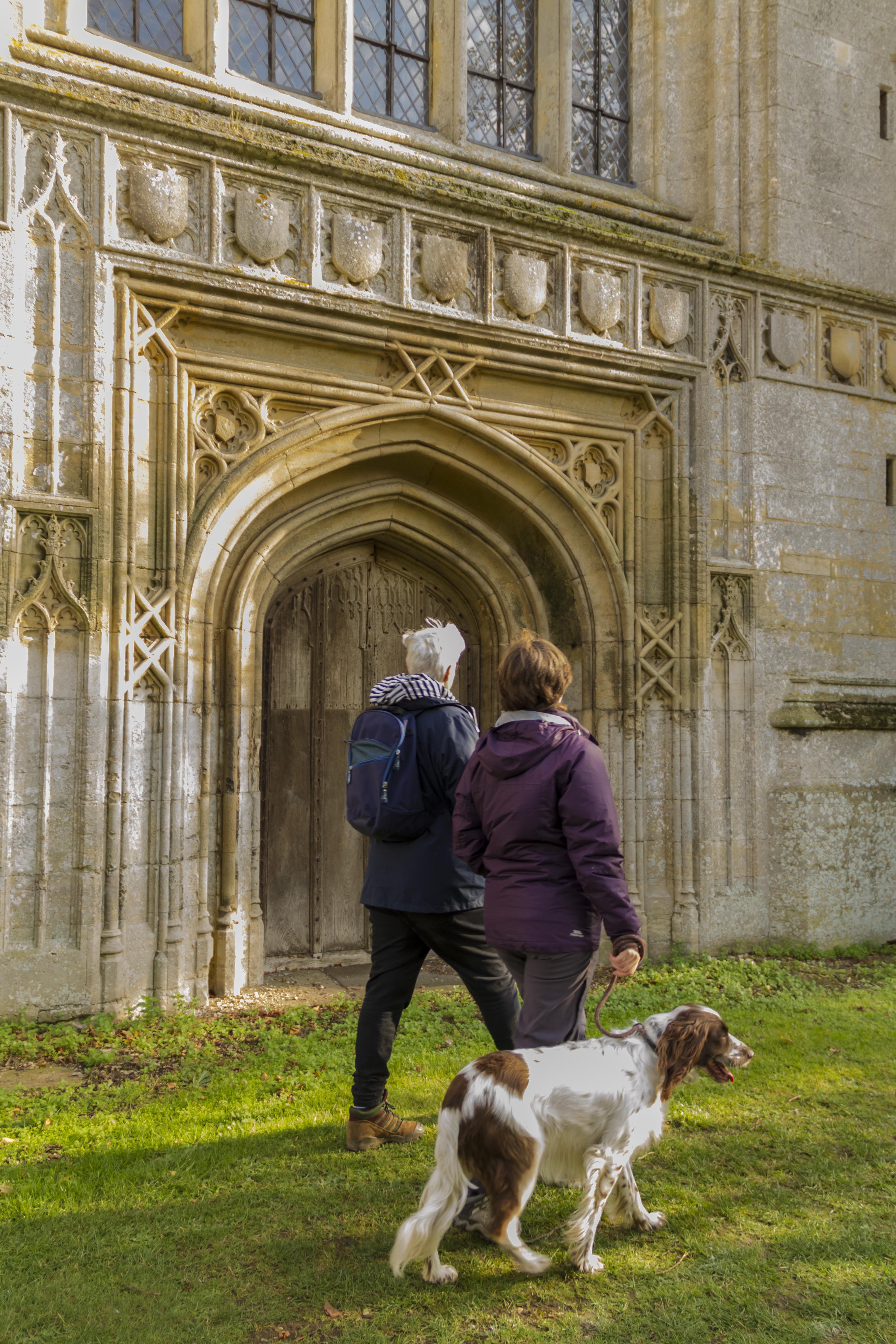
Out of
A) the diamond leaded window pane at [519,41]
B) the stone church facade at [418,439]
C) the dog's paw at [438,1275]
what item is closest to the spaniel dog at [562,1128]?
the dog's paw at [438,1275]

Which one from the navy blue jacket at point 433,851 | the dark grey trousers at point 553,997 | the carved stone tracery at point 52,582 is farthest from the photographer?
the carved stone tracery at point 52,582

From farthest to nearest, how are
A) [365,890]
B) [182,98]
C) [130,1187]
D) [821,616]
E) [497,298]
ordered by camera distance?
[821,616], [497,298], [182,98], [365,890], [130,1187]

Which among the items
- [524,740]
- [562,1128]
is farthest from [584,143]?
[562,1128]

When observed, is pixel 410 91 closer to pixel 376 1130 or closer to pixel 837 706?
pixel 837 706

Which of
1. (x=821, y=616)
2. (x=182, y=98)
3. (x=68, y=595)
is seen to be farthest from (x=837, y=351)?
(x=68, y=595)

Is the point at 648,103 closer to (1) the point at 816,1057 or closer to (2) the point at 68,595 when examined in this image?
(2) the point at 68,595

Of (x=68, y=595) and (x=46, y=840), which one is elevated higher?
(x=68, y=595)

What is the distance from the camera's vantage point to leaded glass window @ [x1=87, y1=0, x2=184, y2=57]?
5578 mm

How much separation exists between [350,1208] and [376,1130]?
43 cm

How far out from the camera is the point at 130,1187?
319cm

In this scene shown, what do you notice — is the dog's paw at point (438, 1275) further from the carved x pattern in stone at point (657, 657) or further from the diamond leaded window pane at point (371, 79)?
the diamond leaded window pane at point (371, 79)

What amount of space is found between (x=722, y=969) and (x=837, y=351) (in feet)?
14.9

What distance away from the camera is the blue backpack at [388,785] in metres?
3.36

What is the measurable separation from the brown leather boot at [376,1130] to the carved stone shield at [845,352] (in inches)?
244
